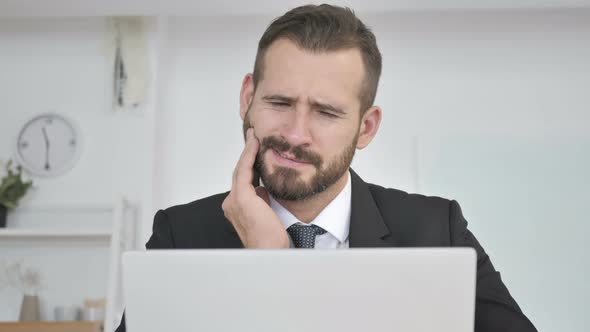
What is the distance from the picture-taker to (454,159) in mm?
4246

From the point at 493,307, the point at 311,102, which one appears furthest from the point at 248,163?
the point at 493,307

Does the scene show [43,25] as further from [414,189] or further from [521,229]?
[521,229]

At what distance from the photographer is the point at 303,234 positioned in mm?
1801

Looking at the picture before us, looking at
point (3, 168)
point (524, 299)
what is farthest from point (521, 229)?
point (3, 168)

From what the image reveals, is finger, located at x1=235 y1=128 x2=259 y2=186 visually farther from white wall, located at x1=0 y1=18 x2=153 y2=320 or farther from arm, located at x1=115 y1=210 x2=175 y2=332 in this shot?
white wall, located at x1=0 y1=18 x2=153 y2=320

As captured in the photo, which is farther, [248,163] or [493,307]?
[248,163]

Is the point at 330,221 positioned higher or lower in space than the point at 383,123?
lower

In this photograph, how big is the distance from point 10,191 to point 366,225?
293 centimetres

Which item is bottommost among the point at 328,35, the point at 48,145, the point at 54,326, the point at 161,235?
the point at 54,326

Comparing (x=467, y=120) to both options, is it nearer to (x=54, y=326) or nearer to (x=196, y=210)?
(x=54, y=326)

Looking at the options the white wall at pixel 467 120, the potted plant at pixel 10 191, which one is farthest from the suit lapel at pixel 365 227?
the potted plant at pixel 10 191

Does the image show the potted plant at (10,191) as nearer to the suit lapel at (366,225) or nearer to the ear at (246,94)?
the ear at (246,94)

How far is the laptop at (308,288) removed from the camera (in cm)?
97

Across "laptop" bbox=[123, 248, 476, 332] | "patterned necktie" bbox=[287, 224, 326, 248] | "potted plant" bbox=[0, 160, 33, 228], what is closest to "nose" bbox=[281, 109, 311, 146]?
"patterned necktie" bbox=[287, 224, 326, 248]
